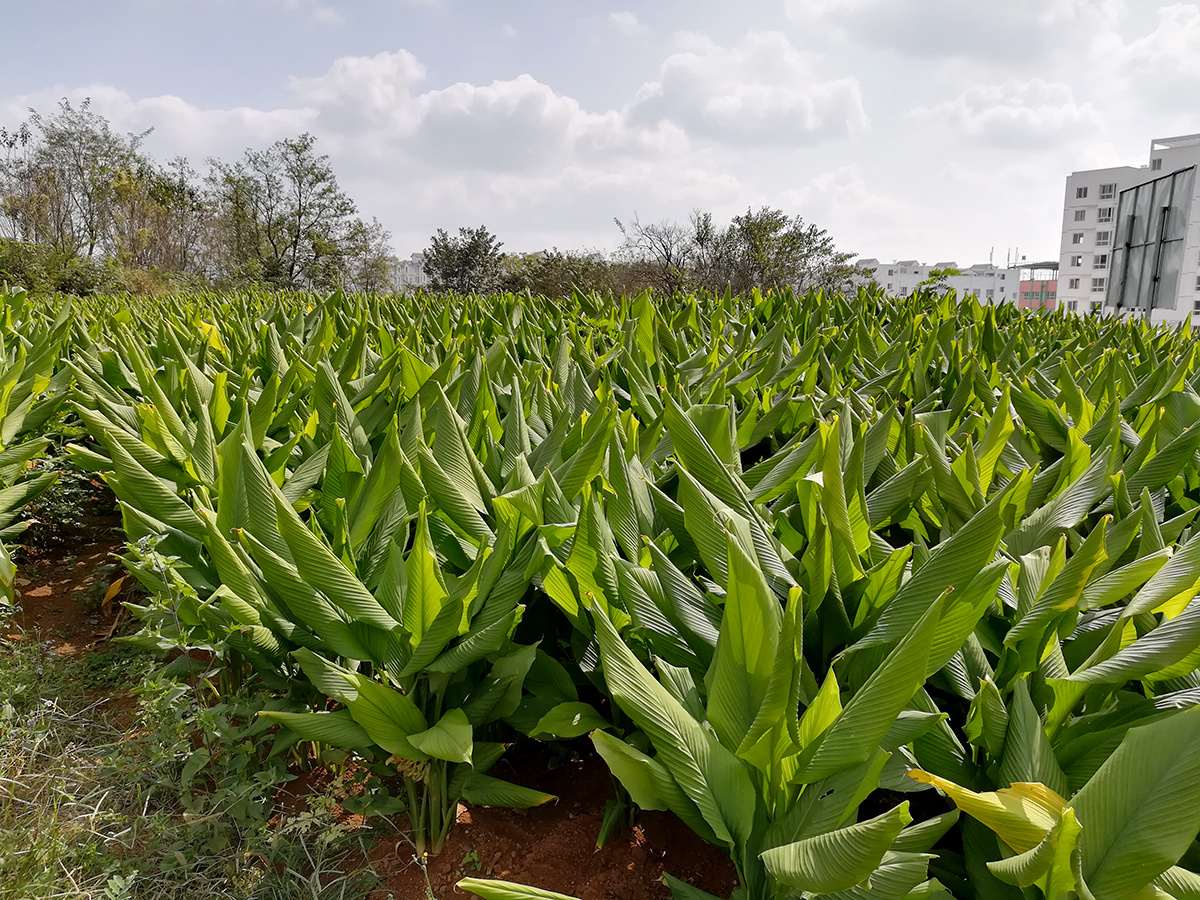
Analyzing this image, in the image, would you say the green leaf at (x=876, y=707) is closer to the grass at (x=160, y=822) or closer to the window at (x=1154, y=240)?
the grass at (x=160, y=822)

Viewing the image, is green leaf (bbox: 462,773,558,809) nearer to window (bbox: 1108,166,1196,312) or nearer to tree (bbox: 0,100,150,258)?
window (bbox: 1108,166,1196,312)

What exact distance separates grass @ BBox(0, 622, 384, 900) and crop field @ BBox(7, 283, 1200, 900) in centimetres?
4

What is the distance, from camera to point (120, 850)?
159cm

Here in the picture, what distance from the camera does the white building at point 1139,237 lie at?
15.8 metres

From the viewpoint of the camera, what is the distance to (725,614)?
918 mm

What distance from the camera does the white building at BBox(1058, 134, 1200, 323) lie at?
51.9ft

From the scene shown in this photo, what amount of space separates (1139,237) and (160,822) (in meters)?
21.7

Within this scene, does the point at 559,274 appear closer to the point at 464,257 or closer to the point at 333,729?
the point at 464,257

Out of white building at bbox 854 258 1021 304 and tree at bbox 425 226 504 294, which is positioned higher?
white building at bbox 854 258 1021 304

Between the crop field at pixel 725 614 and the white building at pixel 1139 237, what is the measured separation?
4.33 m

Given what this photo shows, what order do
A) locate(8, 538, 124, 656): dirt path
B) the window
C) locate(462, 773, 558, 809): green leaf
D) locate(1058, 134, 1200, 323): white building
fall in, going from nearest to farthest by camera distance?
locate(462, 773, 558, 809): green leaf → locate(8, 538, 124, 656): dirt path → the window → locate(1058, 134, 1200, 323): white building

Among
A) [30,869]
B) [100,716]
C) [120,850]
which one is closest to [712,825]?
[120,850]

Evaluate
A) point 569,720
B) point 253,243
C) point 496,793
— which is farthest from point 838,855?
point 253,243

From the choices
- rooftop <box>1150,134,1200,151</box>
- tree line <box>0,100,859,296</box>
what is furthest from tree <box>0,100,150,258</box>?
rooftop <box>1150,134,1200,151</box>
